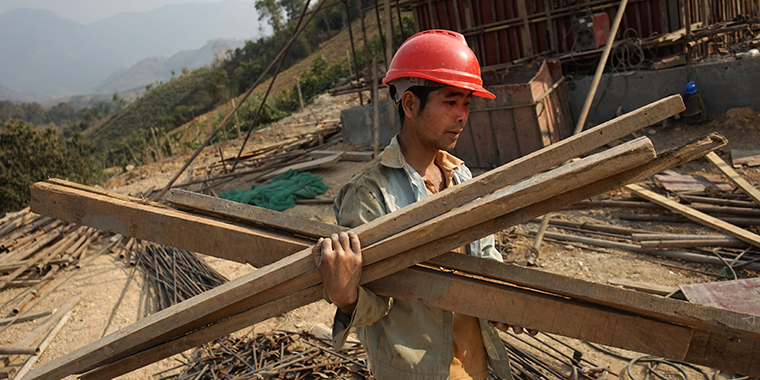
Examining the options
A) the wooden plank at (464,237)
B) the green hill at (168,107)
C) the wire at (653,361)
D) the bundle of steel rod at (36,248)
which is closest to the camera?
the wooden plank at (464,237)

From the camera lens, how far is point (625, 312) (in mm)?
1316

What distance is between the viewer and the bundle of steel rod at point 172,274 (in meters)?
5.38

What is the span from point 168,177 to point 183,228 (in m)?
13.1

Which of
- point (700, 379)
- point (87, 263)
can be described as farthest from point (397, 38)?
point (700, 379)

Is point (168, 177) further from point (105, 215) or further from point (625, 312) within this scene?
point (625, 312)

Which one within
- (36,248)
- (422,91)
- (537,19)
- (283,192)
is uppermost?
(537,19)

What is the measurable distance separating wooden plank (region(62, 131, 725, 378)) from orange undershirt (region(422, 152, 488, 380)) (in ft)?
1.89

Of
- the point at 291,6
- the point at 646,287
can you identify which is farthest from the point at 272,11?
the point at 646,287

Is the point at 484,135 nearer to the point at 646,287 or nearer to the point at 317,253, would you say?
the point at 646,287

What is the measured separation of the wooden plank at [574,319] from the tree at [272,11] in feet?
206

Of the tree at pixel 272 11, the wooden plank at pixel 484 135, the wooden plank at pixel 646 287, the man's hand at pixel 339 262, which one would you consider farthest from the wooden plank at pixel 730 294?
the tree at pixel 272 11

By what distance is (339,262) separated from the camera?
128 centimetres

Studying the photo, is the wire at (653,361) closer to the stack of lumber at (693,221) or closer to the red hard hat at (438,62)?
the stack of lumber at (693,221)

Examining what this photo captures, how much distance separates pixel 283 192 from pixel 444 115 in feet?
24.6
